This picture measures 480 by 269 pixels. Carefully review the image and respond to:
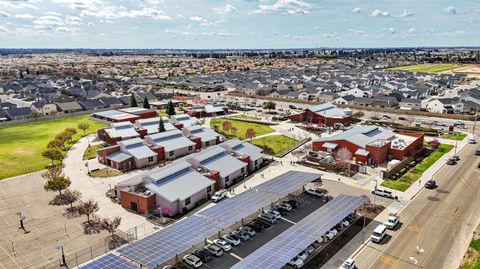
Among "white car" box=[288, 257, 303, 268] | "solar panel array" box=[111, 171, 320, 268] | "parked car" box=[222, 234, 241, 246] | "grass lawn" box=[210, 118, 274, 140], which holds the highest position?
"solar panel array" box=[111, 171, 320, 268]

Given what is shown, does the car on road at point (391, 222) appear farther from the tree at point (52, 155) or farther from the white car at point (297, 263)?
the tree at point (52, 155)

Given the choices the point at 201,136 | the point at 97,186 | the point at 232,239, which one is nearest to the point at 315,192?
the point at 232,239

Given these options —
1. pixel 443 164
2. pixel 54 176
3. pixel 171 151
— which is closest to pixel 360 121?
pixel 443 164

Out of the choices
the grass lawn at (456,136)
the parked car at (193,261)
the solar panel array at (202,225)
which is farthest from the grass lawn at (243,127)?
the parked car at (193,261)

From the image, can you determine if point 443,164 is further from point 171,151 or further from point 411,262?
point 171,151

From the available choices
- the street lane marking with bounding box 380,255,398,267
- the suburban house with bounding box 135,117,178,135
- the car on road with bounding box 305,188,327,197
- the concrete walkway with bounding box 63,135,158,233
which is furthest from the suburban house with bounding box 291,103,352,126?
the street lane marking with bounding box 380,255,398,267

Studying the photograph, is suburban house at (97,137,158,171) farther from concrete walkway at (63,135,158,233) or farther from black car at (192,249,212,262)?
black car at (192,249,212,262)
